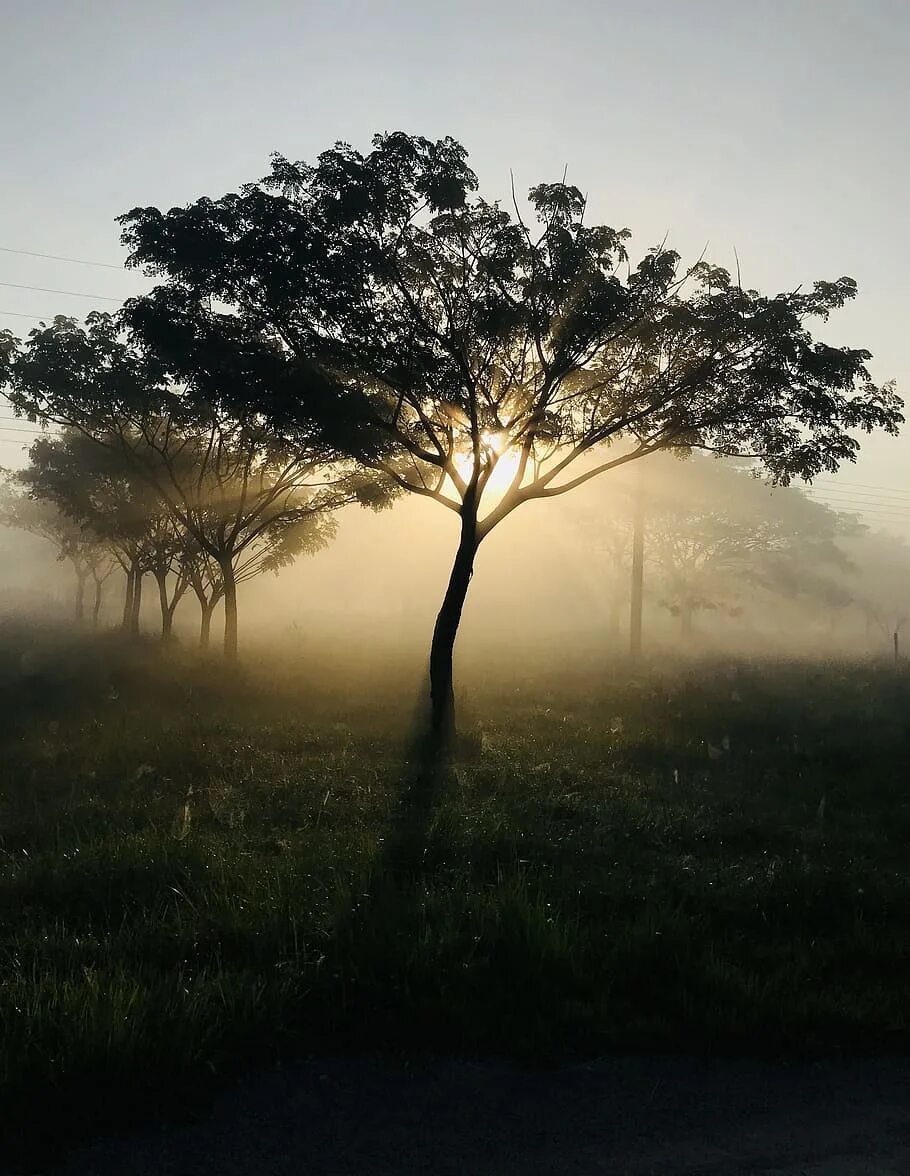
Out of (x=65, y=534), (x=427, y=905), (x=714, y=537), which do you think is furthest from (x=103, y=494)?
(x=714, y=537)

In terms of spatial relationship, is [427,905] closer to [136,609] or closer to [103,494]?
[103,494]

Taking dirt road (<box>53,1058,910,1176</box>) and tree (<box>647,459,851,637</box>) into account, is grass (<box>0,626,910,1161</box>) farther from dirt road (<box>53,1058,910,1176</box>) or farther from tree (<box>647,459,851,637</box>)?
tree (<box>647,459,851,637</box>)

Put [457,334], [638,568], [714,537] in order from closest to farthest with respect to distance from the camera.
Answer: [457,334]
[638,568]
[714,537]

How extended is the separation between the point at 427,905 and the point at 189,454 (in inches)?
1009

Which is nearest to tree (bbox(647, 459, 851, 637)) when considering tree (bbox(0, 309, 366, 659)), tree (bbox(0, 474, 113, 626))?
tree (bbox(0, 309, 366, 659))

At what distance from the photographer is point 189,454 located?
28.8 meters

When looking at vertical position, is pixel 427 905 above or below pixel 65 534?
below

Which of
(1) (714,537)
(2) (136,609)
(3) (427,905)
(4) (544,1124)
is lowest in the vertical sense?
(4) (544,1124)

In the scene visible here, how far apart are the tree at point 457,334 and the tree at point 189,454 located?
20.2 ft

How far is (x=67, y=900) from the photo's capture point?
622 cm

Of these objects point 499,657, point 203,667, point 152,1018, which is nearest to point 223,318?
point 203,667

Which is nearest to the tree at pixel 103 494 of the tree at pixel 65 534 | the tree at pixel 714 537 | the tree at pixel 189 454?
the tree at pixel 189 454

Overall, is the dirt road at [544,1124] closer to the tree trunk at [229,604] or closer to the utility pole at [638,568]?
the tree trunk at [229,604]

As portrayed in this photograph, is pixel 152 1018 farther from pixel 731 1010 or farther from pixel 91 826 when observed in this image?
pixel 91 826
